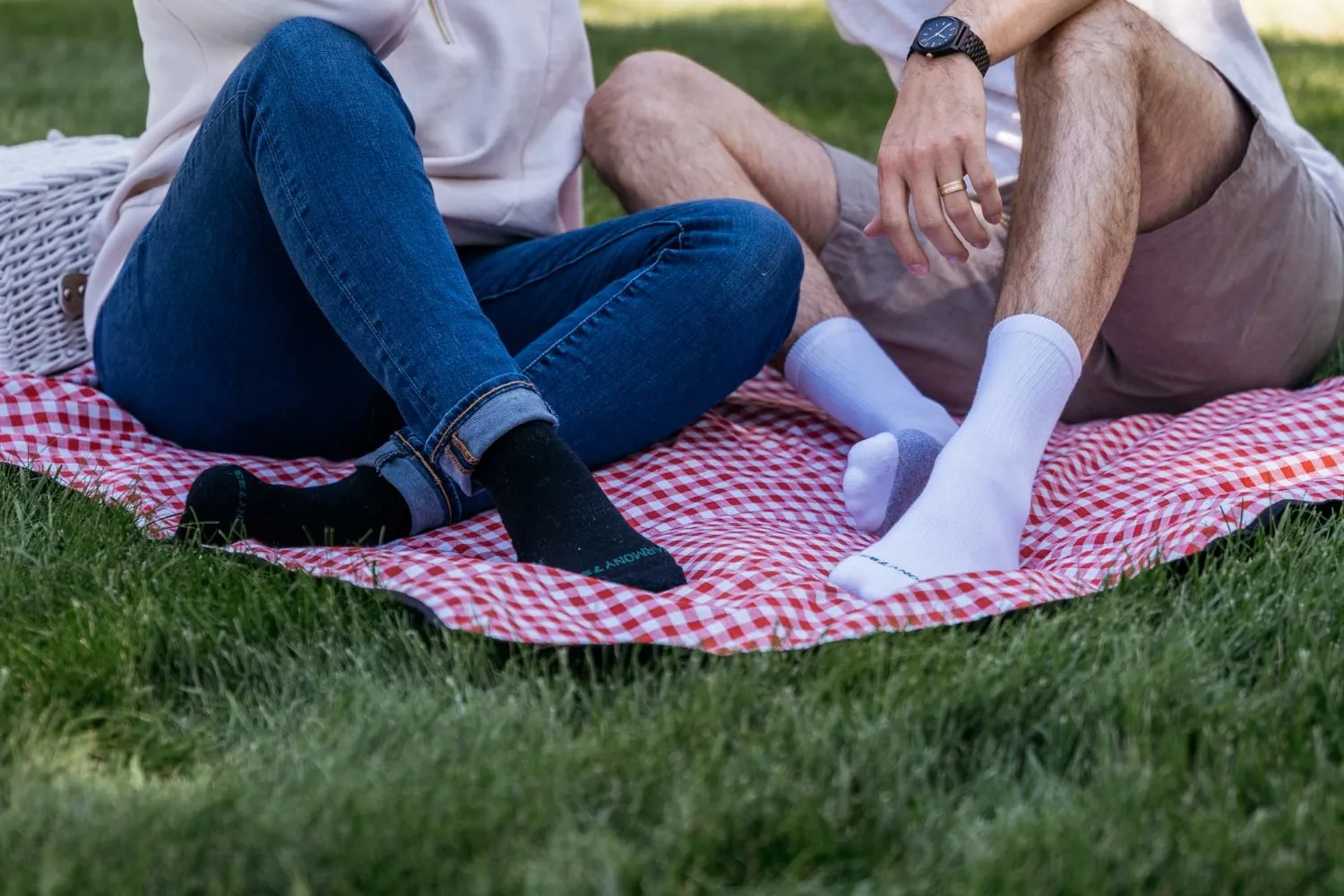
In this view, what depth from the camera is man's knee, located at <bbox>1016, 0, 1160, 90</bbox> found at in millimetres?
1686

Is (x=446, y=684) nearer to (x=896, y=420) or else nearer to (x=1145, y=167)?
(x=896, y=420)

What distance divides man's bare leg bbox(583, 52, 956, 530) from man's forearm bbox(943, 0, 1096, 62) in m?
0.42

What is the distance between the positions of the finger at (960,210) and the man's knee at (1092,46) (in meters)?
0.26

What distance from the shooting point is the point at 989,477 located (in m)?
1.49

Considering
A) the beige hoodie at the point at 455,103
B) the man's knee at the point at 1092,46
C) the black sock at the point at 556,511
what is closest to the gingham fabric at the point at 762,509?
the black sock at the point at 556,511

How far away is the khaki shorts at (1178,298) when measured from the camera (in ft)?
6.08

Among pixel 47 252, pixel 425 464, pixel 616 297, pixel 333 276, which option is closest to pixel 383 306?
pixel 333 276

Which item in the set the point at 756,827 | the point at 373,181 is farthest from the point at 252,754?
the point at 373,181

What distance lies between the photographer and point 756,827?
97 cm

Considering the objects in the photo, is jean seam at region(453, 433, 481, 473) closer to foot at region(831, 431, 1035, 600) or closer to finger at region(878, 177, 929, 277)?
foot at region(831, 431, 1035, 600)

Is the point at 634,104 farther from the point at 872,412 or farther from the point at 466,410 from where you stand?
the point at 466,410

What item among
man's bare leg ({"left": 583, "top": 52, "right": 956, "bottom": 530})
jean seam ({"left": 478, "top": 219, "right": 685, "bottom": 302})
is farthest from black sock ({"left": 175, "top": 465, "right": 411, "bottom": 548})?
man's bare leg ({"left": 583, "top": 52, "right": 956, "bottom": 530})

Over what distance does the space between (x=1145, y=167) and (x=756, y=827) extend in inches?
44.4

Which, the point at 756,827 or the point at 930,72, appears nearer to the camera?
the point at 756,827
